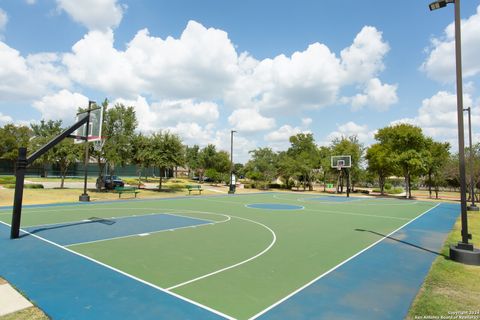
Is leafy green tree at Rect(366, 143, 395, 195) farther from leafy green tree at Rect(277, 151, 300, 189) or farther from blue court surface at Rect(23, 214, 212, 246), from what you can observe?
blue court surface at Rect(23, 214, 212, 246)

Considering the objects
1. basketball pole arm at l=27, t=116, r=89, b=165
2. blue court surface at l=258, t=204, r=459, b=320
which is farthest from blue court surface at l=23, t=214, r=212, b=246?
blue court surface at l=258, t=204, r=459, b=320

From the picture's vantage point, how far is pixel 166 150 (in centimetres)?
3447

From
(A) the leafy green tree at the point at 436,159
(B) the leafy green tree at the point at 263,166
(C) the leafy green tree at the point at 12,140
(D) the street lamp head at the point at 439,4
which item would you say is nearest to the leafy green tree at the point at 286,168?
(B) the leafy green tree at the point at 263,166

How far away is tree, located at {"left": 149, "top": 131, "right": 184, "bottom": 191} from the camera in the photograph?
3372 cm

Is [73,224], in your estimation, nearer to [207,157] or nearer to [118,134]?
[118,134]

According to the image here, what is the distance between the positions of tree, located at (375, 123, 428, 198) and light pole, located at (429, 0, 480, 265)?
29698mm

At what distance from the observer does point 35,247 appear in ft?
31.0

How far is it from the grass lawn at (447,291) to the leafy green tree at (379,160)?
32.8m

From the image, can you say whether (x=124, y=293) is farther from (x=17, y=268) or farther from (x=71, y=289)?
(x=17, y=268)

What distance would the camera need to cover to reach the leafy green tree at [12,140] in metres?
56.9

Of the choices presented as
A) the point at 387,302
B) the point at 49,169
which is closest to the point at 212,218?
the point at 387,302

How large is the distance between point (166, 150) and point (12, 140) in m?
45.1

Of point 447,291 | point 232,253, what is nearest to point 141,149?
point 232,253

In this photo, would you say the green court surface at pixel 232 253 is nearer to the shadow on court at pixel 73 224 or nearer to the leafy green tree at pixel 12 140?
the shadow on court at pixel 73 224
